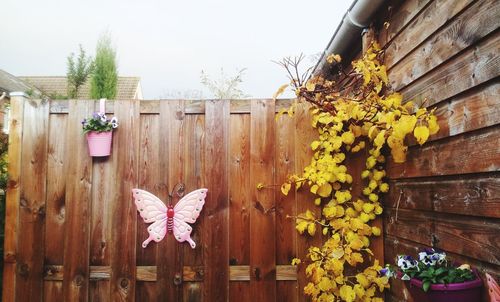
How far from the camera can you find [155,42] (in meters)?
15.1

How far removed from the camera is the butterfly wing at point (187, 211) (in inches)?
99.7

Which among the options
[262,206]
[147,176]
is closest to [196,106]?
[147,176]

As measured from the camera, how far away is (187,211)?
2533 mm

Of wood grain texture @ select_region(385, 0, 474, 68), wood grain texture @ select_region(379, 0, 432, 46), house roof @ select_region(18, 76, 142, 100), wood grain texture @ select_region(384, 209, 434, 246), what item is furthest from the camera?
house roof @ select_region(18, 76, 142, 100)

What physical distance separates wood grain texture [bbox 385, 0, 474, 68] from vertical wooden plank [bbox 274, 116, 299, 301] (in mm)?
865

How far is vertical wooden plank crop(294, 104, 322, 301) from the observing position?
2.53 metres

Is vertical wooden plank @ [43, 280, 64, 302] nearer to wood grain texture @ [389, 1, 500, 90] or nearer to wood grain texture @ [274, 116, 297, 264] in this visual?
wood grain texture @ [274, 116, 297, 264]

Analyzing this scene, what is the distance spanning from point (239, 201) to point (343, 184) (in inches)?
31.9

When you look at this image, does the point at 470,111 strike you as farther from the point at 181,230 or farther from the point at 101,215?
the point at 101,215

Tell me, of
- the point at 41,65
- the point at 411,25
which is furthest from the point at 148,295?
the point at 41,65

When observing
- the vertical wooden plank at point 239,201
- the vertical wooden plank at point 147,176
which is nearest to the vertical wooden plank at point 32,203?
the vertical wooden plank at point 147,176

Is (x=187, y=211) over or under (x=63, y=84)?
under

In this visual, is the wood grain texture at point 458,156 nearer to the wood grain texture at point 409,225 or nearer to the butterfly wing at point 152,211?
the wood grain texture at point 409,225

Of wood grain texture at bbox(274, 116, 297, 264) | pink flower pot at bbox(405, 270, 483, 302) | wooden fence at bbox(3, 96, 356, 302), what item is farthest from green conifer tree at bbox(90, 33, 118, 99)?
pink flower pot at bbox(405, 270, 483, 302)
